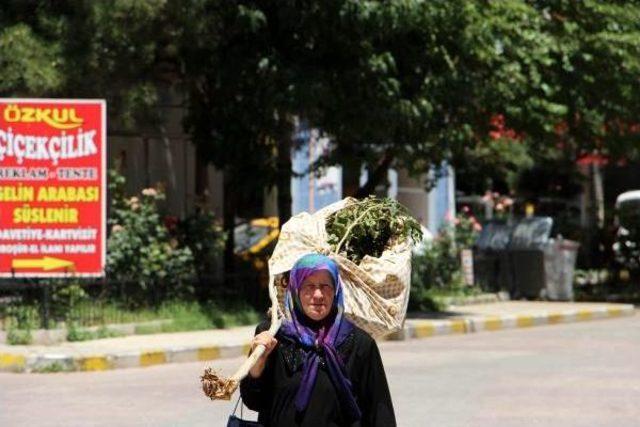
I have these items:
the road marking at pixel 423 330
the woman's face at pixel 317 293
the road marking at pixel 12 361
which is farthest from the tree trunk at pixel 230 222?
the woman's face at pixel 317 293

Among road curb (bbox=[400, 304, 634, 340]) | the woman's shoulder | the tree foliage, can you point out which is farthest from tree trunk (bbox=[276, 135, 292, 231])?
the woman's shoulder

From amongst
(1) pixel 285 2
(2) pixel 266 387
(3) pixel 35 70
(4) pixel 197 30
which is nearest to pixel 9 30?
(3) pixel 35 70

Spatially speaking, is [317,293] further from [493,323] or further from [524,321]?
[524,321]

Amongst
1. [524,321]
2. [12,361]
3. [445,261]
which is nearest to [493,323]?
[524,321]

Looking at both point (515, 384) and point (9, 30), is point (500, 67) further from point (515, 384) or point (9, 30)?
point (515, 384)

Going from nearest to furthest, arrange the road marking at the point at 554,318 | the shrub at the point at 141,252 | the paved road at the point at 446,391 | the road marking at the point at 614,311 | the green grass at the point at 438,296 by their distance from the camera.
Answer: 1. the paved road at the point at 446,391
2. the shrub at the point at 141,252
3. the road marking at the point at 554,318
4. the green grass at the point at 438,296
5. the road marking at the point at 614,311

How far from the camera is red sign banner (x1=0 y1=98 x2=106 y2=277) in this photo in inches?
685

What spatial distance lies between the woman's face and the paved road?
19.0 feet

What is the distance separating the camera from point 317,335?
5145 millimetres

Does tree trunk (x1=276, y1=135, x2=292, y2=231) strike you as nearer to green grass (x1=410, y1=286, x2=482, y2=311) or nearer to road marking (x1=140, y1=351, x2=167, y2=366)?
green grass (x1=410, y1=286, x2=482, y2=311)

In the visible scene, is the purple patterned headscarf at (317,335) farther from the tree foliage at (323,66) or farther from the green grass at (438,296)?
the green grass at (438,296)

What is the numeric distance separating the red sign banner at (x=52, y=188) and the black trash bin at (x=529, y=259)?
11413mm

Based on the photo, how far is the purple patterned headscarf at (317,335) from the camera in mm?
5098

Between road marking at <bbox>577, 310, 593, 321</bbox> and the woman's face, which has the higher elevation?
the woman's face
